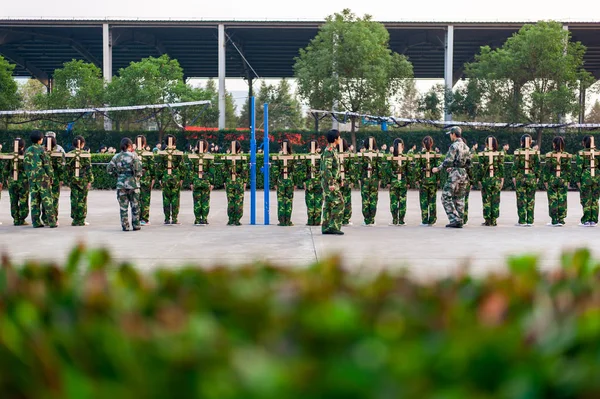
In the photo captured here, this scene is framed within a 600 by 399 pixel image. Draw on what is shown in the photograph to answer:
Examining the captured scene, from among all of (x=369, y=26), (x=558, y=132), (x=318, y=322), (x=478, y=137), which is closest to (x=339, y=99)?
(x=369, y=26)

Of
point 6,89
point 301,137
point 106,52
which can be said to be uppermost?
point 106,52

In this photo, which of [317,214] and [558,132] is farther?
[558,132]

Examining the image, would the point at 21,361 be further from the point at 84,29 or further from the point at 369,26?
the point at 84,29

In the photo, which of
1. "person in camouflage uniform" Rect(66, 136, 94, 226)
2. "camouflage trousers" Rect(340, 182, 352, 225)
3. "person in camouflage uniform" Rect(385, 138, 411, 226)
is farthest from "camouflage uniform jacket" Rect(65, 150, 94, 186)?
"person in camouflage uniform" Rect(385, 138, 411, 226)

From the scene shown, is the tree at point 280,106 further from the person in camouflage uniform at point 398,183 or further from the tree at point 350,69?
the person in camouflage uniform at point 398,183

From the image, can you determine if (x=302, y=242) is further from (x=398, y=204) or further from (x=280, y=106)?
(x=280, y=106)

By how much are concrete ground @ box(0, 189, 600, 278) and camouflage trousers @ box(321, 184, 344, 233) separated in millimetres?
273

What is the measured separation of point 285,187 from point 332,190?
1905mm

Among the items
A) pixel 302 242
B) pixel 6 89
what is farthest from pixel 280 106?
pixel 302 242

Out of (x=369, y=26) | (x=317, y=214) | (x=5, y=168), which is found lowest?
(x=317, y=214)

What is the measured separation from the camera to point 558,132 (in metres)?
38.8

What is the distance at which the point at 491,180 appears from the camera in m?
14.6

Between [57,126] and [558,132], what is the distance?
27.8 metres

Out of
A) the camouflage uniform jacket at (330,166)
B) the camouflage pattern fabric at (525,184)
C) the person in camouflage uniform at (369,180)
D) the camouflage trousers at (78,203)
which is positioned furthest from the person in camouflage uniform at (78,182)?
the camouflage pattern fabric at (525,184)
